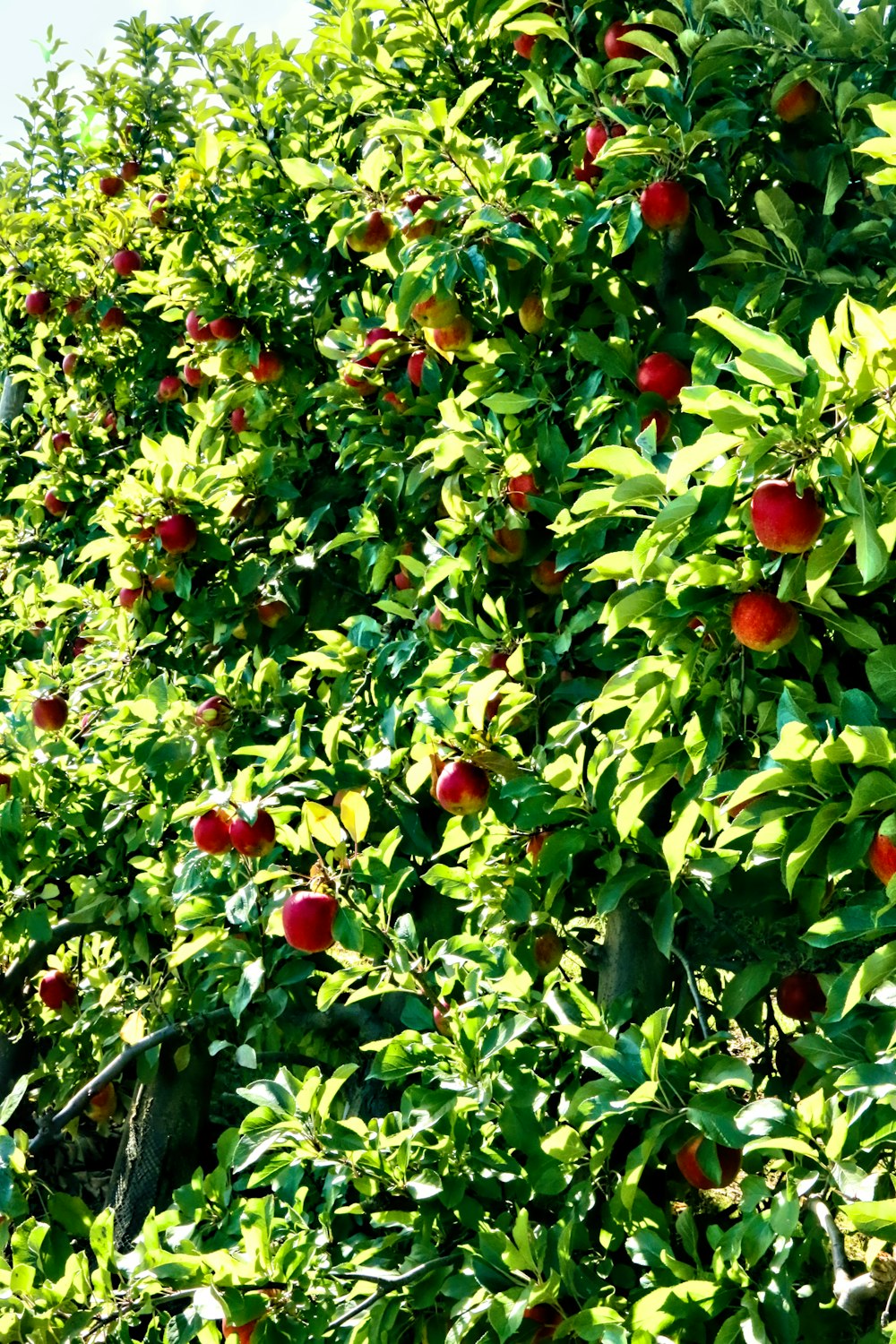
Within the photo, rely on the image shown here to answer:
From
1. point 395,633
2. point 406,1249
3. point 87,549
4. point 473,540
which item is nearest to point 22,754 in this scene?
point 87,549

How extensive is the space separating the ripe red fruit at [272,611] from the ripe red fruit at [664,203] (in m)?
1.12

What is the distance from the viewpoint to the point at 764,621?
137 cm

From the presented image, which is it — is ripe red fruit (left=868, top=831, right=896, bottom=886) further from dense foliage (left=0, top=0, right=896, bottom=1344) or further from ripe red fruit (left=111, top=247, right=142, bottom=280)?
ripe red fruit (left=111, top=247, right=142, bottom=280)

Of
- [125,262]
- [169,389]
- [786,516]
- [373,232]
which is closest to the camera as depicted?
[786,516]

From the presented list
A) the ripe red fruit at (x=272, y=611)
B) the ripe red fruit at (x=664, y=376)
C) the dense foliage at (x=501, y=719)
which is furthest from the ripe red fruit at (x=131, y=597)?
the ripe red fruit at (x=664, y=376)

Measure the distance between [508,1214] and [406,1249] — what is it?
246mm

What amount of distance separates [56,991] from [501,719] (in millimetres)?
1777

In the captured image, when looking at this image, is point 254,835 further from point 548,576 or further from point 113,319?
point 113,319

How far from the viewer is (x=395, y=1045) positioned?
179cm

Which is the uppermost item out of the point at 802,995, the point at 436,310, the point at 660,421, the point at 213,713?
the point at 436,310

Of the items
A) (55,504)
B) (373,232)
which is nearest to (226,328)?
(373,232)

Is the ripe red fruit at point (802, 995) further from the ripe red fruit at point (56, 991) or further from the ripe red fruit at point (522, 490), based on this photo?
the ripe red fruit at point (56, 991)

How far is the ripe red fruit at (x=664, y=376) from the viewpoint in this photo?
1.92 m

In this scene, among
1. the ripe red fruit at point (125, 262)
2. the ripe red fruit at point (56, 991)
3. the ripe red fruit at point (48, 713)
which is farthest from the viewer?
the ripe red fruit at point (125, 262)
